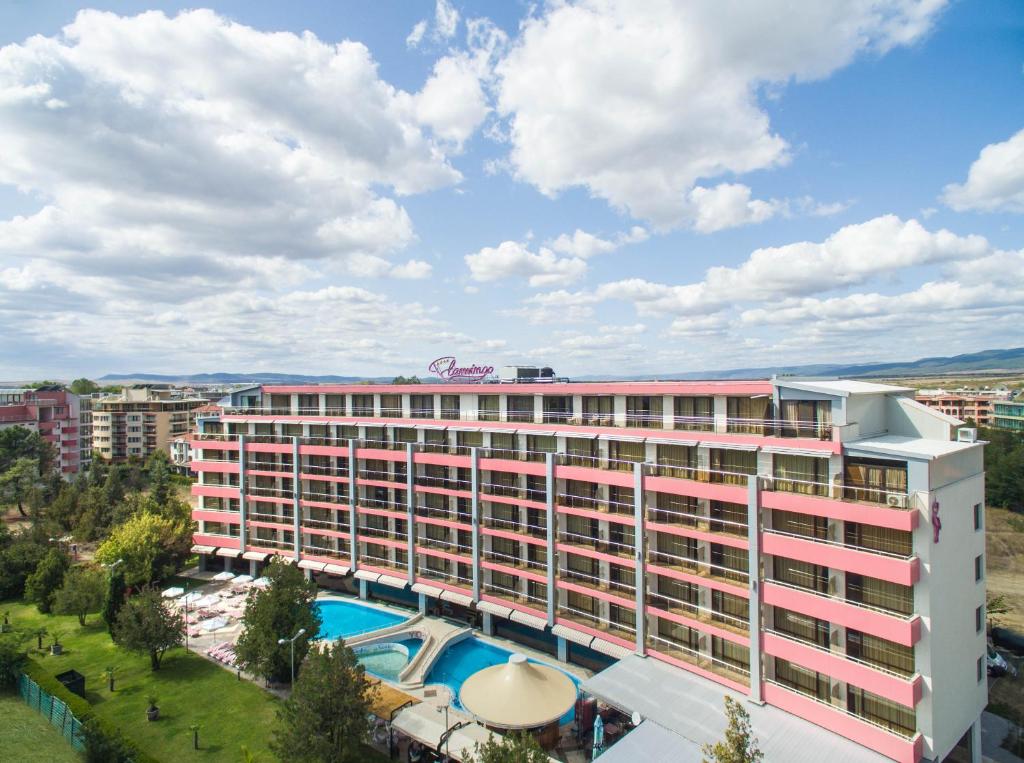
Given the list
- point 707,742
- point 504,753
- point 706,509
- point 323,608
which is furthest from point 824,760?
point 323,608

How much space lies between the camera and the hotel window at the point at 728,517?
3503 centimetres

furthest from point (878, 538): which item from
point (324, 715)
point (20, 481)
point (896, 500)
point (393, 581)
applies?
point (20, 481)

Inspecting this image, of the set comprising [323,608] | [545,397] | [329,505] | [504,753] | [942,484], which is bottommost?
[323,608]

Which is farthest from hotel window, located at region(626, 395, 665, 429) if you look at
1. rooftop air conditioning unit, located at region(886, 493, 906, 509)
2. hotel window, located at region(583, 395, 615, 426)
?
rooftop air conditioning unit, located at region(886, 493, 906, 509)

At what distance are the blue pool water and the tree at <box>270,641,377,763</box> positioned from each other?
9.95 metres

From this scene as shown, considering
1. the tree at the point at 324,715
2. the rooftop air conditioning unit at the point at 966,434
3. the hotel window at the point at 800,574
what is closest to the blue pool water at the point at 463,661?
the tree at the point at 324,715

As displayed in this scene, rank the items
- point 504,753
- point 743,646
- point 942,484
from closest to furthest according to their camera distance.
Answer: point 504,753 < point 942,484 < point 743,646

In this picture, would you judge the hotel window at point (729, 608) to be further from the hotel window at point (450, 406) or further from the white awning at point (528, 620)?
the hotel window at point (450, 406)

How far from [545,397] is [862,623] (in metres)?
26.7

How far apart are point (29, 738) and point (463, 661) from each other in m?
27.1

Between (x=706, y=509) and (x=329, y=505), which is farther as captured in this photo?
(x=329, y=505)

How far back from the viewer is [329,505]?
5916 cm

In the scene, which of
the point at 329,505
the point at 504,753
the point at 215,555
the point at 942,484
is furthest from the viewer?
the point at 215,555

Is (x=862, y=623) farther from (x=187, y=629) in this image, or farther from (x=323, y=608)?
(x=187, y=629)
